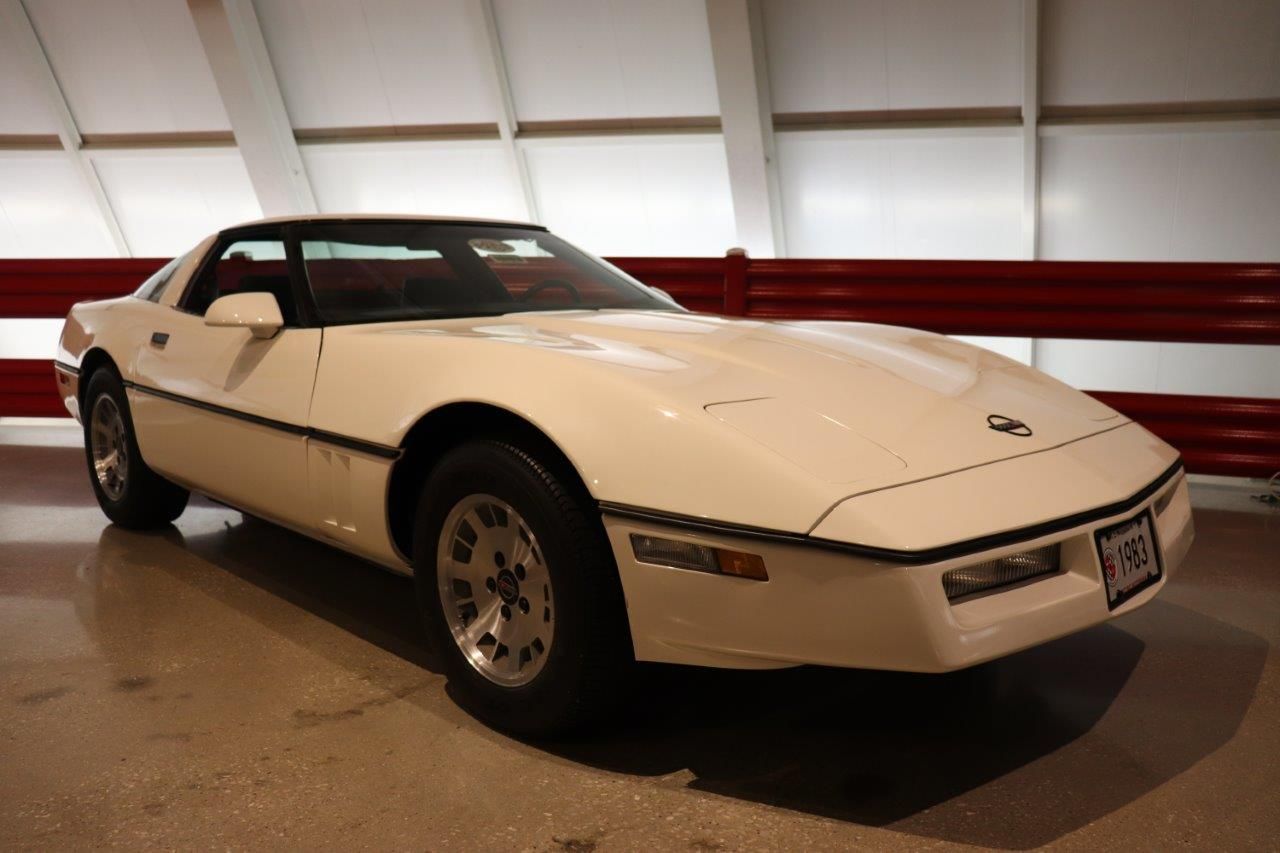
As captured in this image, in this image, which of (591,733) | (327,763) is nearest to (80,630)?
(327,763)

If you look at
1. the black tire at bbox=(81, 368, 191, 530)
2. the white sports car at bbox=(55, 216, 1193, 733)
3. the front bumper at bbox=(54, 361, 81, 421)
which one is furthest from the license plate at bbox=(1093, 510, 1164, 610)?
the front bumper at bbox=(54, 361, 81, 421)

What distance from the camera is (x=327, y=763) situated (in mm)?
2086

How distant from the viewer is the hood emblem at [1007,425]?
2090 millimetres

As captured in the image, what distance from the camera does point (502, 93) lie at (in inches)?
399

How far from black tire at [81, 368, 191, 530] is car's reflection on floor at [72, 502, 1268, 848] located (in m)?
1.01

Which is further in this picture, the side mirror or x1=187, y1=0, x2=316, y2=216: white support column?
x1=187, y1=0, x2=316, y2=216: white support column

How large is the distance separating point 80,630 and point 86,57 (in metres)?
10.9

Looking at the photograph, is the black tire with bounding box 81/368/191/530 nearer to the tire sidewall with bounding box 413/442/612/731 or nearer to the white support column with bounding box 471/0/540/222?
the tire sidewall with bounding box 413/442/612/731

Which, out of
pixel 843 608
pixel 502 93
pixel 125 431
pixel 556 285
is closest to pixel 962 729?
pixel 843 608

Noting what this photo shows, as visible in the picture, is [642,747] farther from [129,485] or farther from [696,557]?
[129,485]

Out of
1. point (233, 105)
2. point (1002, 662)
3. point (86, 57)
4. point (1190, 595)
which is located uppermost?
point (86, 57)

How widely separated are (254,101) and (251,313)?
909 centimetres

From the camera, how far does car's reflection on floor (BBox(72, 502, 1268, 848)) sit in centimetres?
186

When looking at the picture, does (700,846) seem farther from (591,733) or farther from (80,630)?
(80,630)
